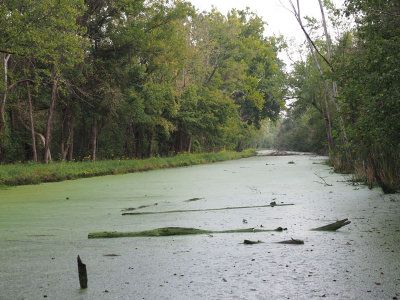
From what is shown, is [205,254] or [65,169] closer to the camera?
[205,254]

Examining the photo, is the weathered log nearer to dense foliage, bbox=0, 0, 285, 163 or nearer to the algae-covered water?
the algae-covered water

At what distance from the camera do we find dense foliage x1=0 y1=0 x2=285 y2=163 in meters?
9.37

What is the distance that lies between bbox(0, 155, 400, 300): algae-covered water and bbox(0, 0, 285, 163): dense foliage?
524 cm

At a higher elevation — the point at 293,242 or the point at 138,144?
the point at 138,144

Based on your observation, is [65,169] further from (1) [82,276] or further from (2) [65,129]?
(1) [82,276]

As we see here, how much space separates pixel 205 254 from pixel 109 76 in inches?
464

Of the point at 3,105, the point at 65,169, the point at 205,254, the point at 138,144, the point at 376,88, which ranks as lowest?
the point at 205,254

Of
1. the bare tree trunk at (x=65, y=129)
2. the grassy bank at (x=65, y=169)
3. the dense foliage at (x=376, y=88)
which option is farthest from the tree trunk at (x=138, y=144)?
the dense foliage at (x=376, y=88)

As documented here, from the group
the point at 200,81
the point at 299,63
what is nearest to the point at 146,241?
the point at 200,81

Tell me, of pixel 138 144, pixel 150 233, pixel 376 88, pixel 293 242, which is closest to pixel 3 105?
pixel 138 144

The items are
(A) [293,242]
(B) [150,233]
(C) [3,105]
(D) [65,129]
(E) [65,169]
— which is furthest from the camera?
(D) [65,129]

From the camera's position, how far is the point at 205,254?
9.29 ft

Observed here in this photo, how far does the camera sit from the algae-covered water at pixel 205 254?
6.97 feet

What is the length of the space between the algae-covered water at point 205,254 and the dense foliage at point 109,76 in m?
5.24
